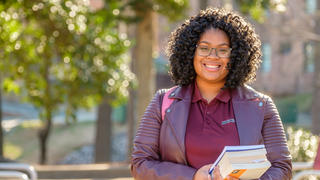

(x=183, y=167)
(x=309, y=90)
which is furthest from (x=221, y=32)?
(x=309, y=90)

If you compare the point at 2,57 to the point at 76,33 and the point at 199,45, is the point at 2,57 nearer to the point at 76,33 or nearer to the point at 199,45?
the point at 76,33

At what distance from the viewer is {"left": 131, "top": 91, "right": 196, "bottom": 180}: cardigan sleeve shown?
284cm

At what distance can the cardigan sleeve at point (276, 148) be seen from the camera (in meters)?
2.87

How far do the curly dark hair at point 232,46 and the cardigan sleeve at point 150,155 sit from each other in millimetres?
284

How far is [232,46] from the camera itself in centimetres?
300

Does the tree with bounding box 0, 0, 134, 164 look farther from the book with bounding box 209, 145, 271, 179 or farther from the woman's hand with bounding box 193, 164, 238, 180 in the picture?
the book with bounding box 209, 145, 271, 179

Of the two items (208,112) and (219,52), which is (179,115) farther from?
(219,52)

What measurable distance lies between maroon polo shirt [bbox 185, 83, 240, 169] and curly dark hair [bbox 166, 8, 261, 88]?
0.44 ft

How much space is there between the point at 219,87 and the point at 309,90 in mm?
29405

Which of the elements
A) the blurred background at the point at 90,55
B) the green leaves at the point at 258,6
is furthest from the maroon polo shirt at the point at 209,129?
the green leaves at the point at 258,6

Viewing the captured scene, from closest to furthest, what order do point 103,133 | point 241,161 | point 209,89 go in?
point 241,161
point 209,89
point 103,133

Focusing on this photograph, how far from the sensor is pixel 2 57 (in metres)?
9.77

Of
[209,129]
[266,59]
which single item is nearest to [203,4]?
[209,129]

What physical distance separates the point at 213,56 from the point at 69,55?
7825mm
